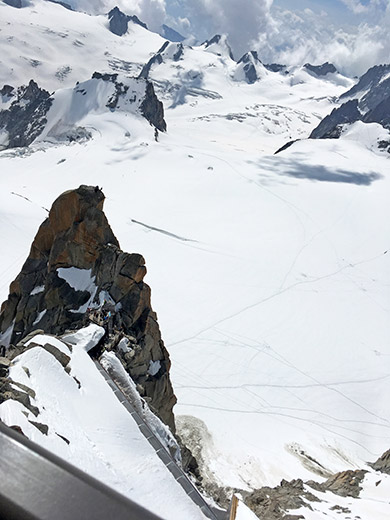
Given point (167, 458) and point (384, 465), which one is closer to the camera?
point (167, 458)

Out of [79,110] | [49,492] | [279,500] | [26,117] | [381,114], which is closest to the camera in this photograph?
[49,492]

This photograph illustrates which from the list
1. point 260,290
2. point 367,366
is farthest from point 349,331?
point 260,290

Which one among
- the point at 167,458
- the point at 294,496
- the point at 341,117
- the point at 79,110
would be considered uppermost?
the point at 341,117

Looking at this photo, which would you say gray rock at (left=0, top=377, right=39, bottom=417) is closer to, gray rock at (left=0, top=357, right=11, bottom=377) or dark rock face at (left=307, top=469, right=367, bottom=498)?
gray rock at (left=0, top=357, right=11, bottom=377)

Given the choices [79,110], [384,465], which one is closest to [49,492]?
[384,465]

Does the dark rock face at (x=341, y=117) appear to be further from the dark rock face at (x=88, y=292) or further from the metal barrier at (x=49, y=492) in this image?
the metal barrier at (x=49, y=492)

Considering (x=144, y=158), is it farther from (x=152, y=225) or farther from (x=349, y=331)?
(x=349, y=331)

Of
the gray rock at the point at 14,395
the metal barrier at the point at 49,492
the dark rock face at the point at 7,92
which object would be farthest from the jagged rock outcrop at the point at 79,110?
the metal barrier at the point at 49,492

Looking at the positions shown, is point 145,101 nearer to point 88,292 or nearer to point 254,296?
point 254,296
